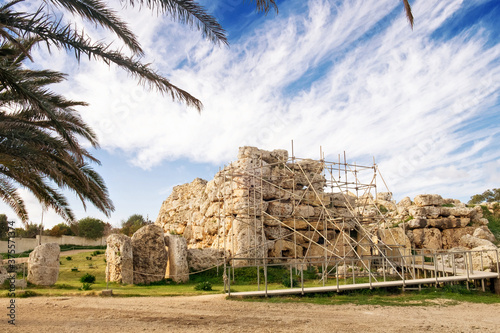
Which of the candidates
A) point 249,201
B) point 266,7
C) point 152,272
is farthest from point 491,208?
point 266,7

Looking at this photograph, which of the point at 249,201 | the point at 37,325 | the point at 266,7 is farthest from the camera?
the point at 249,201

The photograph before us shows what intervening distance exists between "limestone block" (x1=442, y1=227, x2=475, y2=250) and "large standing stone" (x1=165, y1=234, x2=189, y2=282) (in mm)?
14973

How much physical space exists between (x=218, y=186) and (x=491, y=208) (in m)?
20.0

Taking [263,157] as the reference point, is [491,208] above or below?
below

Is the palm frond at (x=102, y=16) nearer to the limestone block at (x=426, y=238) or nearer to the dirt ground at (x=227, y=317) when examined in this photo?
the dirt ground at (x=227, y=317)

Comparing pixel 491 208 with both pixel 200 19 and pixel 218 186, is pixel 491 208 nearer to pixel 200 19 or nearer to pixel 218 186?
pixel 218 186

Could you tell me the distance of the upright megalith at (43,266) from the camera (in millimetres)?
14578

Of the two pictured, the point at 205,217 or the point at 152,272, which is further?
the point at 205,217

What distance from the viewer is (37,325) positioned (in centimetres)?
818

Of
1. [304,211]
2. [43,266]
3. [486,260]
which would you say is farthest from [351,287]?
[43,266]

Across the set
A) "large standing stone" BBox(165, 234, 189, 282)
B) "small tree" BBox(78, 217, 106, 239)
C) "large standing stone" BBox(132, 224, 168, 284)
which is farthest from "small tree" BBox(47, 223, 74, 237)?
"large standing stone" BBox(132, 224, 168, 284)

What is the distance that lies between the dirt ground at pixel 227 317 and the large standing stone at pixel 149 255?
4514 millimetres

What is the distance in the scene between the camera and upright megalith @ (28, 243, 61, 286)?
1458 centimetres

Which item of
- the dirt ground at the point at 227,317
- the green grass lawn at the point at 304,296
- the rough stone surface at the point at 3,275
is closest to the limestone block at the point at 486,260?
the green grass lawn at the point at 304,296
